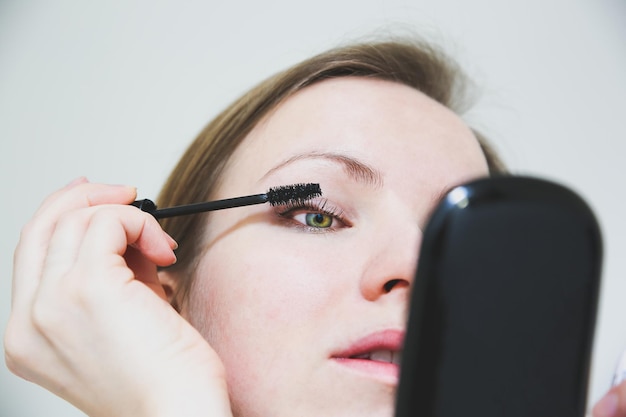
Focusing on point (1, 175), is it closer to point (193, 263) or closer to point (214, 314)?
point (193, 263)

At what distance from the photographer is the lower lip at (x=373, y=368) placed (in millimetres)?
623

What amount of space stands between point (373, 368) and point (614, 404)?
0.82 feet

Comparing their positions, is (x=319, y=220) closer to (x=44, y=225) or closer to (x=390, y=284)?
(x=390, y=284)

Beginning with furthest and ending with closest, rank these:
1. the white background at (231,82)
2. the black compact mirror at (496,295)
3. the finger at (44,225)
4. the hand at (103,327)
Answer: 1. the white background at (231,82)
2. the finger at (44,225)
3. the hand at (103,327)
4. the black compact mirror at (496,295)

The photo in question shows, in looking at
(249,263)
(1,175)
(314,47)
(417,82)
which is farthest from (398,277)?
(1,175)

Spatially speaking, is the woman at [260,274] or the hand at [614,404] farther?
the woman at [260,274]

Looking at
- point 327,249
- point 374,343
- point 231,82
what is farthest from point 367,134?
point 231,82

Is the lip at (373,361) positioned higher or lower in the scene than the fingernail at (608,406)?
lower

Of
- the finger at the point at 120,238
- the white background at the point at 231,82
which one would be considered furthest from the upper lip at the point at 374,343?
the white background at the point at 231,82

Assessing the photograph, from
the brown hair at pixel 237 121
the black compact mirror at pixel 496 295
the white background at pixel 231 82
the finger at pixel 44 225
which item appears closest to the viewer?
the black compact mirror at pixel 496 295

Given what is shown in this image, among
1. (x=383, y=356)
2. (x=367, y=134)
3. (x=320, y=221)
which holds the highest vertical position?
(x=367, y=134)

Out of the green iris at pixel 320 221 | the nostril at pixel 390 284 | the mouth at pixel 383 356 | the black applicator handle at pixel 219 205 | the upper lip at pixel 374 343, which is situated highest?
the black applicator handle at pixel 219 205

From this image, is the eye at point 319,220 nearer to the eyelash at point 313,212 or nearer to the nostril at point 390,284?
the eyelash at point 313,212

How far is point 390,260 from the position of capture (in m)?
0.67
